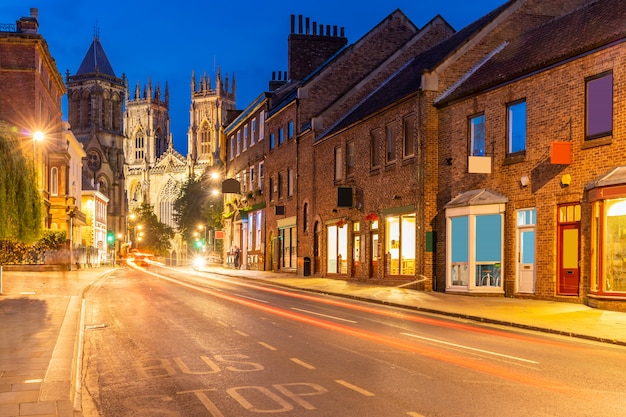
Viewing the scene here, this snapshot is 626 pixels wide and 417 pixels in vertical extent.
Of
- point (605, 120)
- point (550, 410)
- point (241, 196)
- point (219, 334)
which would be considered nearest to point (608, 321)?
point (605, 120)

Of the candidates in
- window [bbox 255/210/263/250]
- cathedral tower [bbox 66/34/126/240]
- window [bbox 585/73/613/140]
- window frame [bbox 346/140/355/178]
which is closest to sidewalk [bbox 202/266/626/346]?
window [bbox 585/73/613/140]

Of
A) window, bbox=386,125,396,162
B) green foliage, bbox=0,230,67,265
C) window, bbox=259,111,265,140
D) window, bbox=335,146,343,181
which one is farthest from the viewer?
window, bbox=259,111,265,140

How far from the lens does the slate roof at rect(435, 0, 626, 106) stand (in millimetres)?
20734

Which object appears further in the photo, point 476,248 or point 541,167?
point 476,248

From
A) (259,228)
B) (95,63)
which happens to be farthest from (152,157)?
(259,228)

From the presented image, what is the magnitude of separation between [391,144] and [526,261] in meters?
10.1

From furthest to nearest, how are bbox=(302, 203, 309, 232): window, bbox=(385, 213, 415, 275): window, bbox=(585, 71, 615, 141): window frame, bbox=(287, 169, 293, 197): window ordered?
bbox=(287, 169, 293, 197): window → bbox=(302, 203, 309, 232): window → bbox=(385, 213, 415, 275): window → bbox=(585, 71, 615, 141): window frame

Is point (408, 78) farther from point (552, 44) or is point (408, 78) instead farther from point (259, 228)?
point (259, 228)

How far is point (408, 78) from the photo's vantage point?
34031mm

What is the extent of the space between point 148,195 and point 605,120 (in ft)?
502

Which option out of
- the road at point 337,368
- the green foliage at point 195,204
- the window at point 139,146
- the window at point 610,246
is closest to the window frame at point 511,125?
the window at point 610,246

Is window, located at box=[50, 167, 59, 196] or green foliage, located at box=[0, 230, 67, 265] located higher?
window, located at box=[50, 167, 59, 196]

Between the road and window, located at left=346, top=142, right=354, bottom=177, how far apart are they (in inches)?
746

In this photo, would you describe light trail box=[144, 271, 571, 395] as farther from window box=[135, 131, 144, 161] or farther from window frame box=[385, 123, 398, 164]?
window box=[135, 131, 144, 161]
